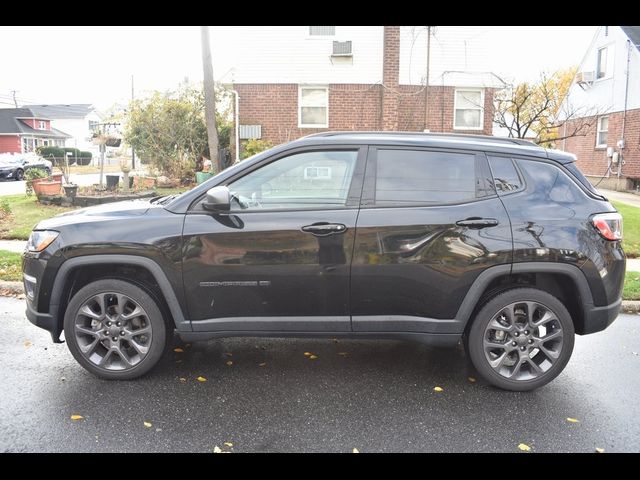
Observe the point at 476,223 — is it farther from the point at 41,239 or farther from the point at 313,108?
the point at 313,108

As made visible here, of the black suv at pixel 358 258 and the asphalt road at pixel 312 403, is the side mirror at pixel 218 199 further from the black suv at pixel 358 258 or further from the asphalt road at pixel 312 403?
the asphalt road at pixel 312 403

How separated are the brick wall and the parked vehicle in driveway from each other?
84.6ft

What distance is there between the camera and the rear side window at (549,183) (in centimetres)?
380

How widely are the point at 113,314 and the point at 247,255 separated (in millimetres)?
1131

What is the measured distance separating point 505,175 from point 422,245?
822 millimetres

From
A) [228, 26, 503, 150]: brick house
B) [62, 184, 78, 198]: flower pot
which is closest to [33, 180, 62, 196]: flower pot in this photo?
[62, 184, 78, 198]: flower pot

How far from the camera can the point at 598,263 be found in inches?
147

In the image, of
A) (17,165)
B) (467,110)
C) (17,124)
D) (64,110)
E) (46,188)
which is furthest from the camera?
(64,110)

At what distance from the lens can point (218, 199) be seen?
3627 mm

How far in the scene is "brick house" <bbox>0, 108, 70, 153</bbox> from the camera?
50844 mm

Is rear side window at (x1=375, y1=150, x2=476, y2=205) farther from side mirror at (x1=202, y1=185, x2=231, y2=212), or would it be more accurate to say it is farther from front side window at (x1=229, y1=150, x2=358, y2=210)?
side mirror at (x1=202, y1=185, x2=231, y2=212)

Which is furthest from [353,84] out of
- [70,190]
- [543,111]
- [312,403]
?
[312,403]

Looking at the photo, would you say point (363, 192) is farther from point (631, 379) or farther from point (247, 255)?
point (631, 379)

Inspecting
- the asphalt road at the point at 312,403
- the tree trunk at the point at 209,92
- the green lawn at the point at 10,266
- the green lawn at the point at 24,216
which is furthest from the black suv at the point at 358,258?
the tree trunk at the point at 209,92
